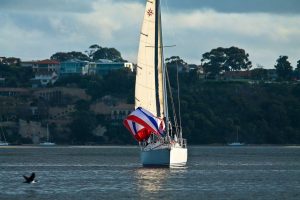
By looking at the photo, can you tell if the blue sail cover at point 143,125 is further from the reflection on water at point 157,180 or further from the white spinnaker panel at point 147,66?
the reflection on water at point 157,180

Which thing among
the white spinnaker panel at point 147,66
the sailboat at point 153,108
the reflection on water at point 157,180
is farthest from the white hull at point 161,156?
the white spinnaker panel at point 147,66

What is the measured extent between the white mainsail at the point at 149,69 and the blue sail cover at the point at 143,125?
8.66ft

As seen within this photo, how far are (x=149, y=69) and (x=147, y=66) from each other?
0.32 m

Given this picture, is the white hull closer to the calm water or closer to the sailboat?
the sailboat

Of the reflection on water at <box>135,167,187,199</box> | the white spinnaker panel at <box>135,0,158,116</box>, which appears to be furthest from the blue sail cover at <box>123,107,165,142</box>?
the reflection on water at <box>135,167,187,199</box>

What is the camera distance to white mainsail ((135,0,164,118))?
111 metres

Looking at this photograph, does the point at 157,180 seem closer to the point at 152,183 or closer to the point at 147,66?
the point at 152,183

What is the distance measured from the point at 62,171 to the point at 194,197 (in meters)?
33.7

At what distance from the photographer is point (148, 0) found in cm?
11219

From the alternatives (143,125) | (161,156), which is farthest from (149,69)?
(161,156)

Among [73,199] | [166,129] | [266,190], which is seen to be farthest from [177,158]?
[73,199]

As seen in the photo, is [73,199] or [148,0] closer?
[73,199]

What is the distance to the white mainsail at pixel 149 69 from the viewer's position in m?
111

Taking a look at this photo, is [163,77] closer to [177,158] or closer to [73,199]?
[177,158]
